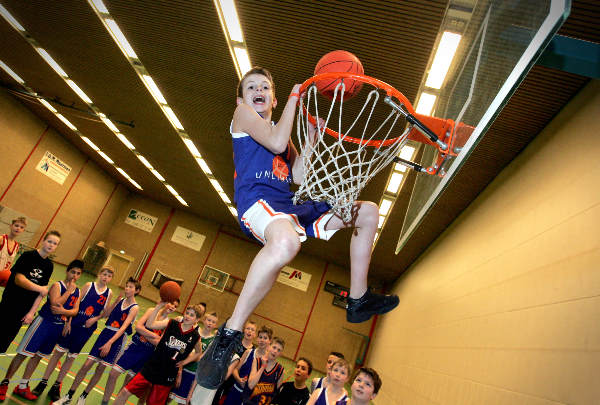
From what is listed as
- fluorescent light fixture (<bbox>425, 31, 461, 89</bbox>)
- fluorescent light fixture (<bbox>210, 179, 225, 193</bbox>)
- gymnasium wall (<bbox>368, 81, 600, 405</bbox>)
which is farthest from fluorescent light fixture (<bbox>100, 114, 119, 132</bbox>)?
gymnasium wall (<bbox>368, 81, 600, 405</bbox>)

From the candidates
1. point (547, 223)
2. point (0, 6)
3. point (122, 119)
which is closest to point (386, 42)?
point (547, 223)

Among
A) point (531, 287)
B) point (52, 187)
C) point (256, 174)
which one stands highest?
point (52, 187)

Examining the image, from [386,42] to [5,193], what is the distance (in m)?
13.1

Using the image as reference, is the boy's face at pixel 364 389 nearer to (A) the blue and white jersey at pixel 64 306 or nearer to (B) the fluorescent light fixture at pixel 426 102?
(B) the fluorescent light fixture at pixel 426 102

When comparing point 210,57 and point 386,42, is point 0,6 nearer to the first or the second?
point 210,57

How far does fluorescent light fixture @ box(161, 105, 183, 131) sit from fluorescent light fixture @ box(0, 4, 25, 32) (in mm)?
2883

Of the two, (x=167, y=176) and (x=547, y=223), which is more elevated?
(x=167, y=176)

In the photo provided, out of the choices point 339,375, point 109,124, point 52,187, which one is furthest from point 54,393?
point 52,187

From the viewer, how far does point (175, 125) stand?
8828 millimetres

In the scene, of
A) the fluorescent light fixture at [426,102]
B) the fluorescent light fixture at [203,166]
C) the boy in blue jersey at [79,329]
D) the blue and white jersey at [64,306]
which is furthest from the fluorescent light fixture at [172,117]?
the fluorescent light fixture at [426,102]

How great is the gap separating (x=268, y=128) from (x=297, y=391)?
410 cm

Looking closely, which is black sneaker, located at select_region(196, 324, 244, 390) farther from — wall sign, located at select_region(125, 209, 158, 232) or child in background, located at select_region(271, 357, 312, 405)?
wall sign, located at select_region(125, 209, 158, 232)

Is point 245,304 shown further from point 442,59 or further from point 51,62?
point 51,62

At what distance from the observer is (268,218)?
6.69ft
